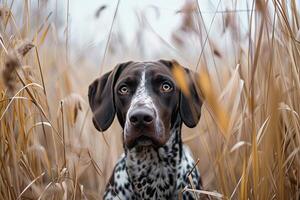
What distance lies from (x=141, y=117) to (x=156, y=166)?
641 millimetres

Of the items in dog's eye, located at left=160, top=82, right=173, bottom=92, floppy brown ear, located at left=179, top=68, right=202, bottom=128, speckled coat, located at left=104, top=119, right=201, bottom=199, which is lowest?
speckled coat, located at left=104, top=119, right=201, bottom=199

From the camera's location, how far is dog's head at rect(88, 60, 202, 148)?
3.13m

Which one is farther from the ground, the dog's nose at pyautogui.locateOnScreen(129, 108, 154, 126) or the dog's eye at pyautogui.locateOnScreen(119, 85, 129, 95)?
the dog's eye at pyautogui.locateOnScreen(119, 85, 129, 95)

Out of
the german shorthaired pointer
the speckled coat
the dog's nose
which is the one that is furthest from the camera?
the speckled coat

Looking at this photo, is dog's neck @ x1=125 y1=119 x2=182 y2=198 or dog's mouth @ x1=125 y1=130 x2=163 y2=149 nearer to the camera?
dog's mouth @ x1=125 y1=130 x2=163 y2=149

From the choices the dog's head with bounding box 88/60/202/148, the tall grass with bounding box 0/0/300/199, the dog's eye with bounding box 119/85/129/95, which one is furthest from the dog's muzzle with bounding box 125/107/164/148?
the dog's eye with bounding box 119/85/129/95

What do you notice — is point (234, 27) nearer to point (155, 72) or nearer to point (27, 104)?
point (155, 72)

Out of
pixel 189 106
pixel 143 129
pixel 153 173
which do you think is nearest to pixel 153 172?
pixel 153 173

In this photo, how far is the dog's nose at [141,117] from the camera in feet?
9.93

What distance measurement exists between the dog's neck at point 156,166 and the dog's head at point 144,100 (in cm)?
15

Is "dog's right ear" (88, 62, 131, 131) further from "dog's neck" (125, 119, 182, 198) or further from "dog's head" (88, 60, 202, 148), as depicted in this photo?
"dog's neck" (125, 119, 182, 198)

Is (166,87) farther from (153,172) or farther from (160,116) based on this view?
(153,172)

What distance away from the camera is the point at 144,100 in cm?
323

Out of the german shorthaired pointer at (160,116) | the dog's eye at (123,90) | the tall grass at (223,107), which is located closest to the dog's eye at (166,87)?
the german shorthaired pointer at (160,116)
